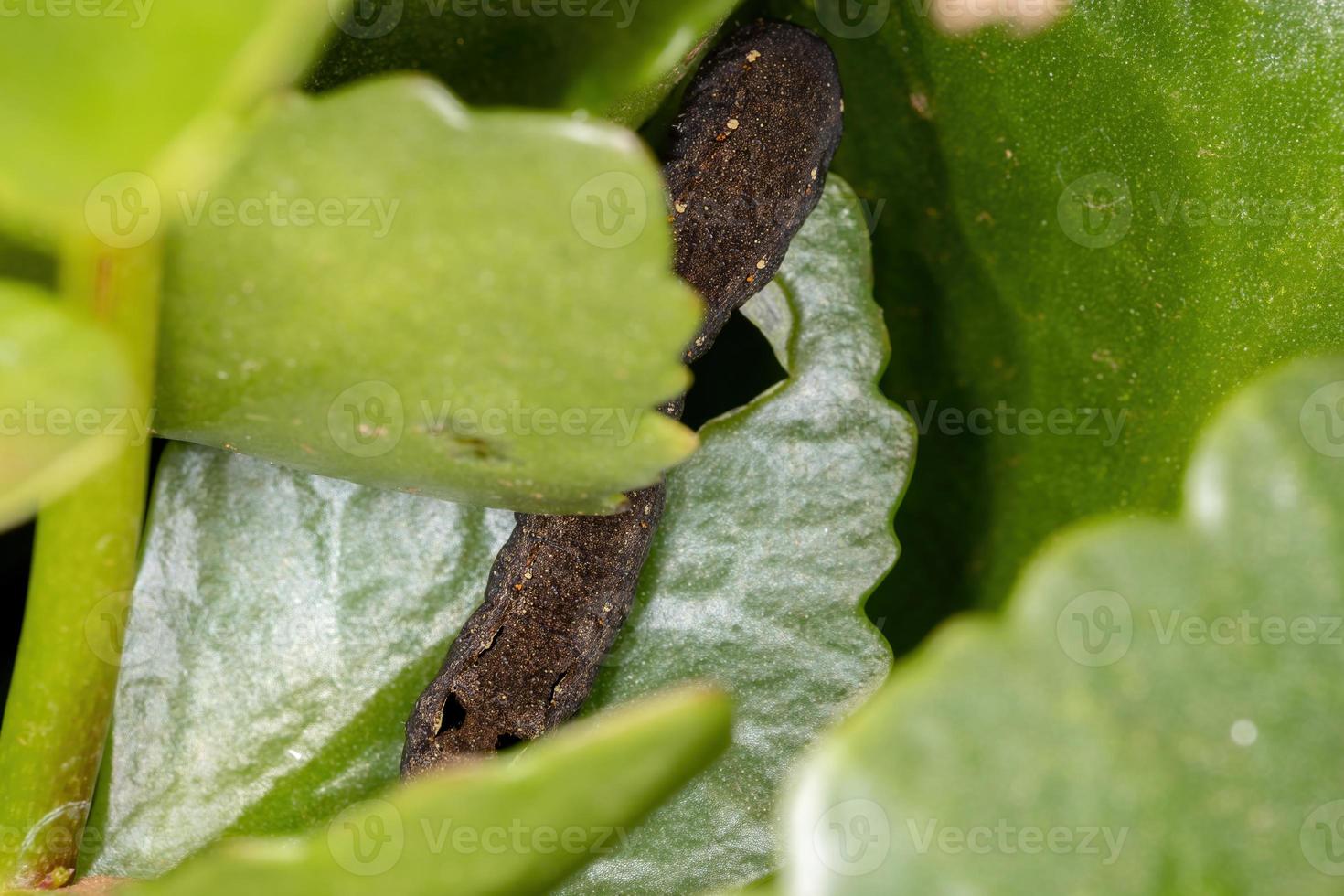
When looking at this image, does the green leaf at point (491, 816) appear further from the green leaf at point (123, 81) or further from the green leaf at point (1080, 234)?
the green leaf at point (1080, 234)

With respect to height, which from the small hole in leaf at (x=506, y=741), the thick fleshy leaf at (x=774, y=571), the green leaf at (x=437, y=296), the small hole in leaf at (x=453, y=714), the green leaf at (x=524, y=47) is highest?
the green leaf at (x=524, y=47)

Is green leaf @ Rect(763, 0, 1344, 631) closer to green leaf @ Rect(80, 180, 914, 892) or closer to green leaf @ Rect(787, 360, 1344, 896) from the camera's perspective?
green leaf @ Rect(80, 180, 914, 892)

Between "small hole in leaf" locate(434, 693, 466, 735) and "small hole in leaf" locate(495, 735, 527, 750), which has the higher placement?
"small hole in leaf" locate(434, 693, 466, 735)

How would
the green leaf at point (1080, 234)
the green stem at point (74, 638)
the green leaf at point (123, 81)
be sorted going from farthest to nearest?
the green leaf at point (1080, 234) → the green stem at point (74, 638) → the green leaf at point (123, 81)

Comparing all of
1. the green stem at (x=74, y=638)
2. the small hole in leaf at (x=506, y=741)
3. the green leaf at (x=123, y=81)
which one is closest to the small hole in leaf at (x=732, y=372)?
the small hole in leaf at (x=506, y=741)

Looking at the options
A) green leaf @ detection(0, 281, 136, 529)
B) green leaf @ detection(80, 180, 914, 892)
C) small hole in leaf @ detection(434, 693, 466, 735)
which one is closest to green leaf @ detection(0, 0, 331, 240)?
green leaf @ detection(0, 281, 136, 529)

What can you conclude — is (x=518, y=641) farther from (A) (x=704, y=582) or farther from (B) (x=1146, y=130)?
(B) (x=1146, y=130)

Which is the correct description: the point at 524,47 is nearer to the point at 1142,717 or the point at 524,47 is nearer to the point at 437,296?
the point at 437,296

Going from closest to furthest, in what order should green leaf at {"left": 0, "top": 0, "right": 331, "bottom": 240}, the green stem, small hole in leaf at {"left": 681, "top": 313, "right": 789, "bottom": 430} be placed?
green leaf at {"left": 0, "top": 0, "right": 331, "bottom": 240} < the green stem < small hole in leaf at {"left": 681, "top": 313, "right": 789, "bottom": 430}
